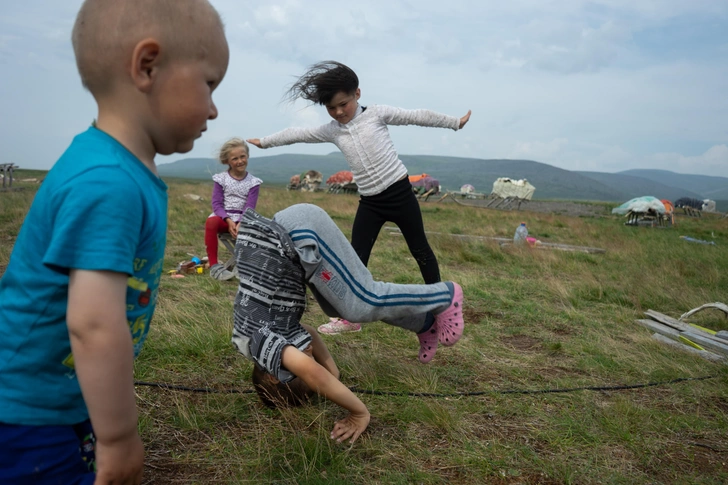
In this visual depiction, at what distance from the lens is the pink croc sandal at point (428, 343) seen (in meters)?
2.88

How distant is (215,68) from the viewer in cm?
116

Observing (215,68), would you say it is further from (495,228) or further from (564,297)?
(495,228)

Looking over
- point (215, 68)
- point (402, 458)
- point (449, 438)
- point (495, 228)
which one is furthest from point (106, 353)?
point (495, 228)

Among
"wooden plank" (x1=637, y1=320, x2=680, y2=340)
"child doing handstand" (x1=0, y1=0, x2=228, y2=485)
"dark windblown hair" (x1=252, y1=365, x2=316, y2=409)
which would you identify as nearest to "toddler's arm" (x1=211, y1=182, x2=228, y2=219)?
"dark windblown hair" (x1=252, y1=365, x2=316, y2=409)

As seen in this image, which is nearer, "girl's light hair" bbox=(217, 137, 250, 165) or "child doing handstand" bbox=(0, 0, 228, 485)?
"child doing handstand" bbox=(0, 0, 228, 485)

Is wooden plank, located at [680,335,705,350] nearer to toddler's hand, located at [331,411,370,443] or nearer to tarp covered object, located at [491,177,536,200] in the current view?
toddler's hand, located at [331,411,370,443]

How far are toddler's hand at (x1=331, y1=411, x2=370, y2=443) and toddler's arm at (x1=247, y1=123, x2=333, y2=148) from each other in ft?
8.38

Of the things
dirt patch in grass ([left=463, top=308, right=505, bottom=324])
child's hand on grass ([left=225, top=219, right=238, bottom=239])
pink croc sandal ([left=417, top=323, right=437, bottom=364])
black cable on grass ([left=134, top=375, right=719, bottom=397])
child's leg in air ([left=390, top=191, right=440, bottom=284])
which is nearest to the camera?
black cable on grass ([left=134, top=375, right=719, bottom=397])

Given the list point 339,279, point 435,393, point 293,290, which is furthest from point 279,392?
point 435,393

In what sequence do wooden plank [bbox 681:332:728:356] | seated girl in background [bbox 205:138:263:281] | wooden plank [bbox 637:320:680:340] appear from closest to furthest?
wooden plank [bbox 681:332:728:356] → wooden plank [bbox 637:320:680:340] → seated girl in background [bbox 205:138:263:281]

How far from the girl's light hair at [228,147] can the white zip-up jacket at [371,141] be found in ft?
6.30

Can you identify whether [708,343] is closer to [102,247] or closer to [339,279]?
[339,279]

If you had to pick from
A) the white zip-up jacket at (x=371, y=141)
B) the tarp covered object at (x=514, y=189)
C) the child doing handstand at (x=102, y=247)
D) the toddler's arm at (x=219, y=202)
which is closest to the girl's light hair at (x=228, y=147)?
the toddler's arm at (x=219, y=202)

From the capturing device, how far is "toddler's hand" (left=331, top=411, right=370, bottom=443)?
7.67 ft
